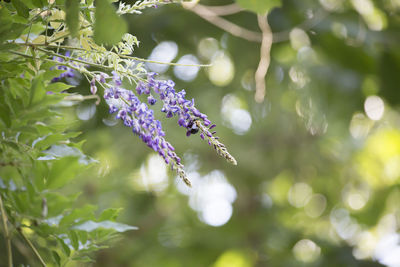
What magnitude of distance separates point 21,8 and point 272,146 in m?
2.61

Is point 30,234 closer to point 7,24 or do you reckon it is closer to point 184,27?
point 7,24

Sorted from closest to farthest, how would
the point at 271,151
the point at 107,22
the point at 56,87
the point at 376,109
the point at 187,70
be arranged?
1. the point at 107,22
2. the point at 56,87
3. the point at 187,70
4. the point at 376,109
5. the point at 271,151

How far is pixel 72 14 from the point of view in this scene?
0.46 meters

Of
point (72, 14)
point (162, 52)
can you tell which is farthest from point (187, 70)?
point (72, 14)

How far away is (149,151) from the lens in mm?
2236

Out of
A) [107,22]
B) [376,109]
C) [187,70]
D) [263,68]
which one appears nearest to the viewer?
[107,22]

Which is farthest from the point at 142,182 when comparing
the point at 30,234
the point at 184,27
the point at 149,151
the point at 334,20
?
the point at 30,234

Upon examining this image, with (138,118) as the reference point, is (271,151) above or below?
below

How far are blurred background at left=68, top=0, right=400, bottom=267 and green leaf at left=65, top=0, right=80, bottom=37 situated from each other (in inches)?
28.0

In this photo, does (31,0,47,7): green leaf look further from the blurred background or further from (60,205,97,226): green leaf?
the blurred background

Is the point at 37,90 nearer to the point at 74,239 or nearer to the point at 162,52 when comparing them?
the point at 74,239

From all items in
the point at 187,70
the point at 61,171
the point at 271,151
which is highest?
the point at 61,171

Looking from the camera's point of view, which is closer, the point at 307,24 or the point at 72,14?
the point at 72,14

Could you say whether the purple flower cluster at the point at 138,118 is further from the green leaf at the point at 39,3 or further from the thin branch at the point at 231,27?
the thin branch at the point at 231,27
